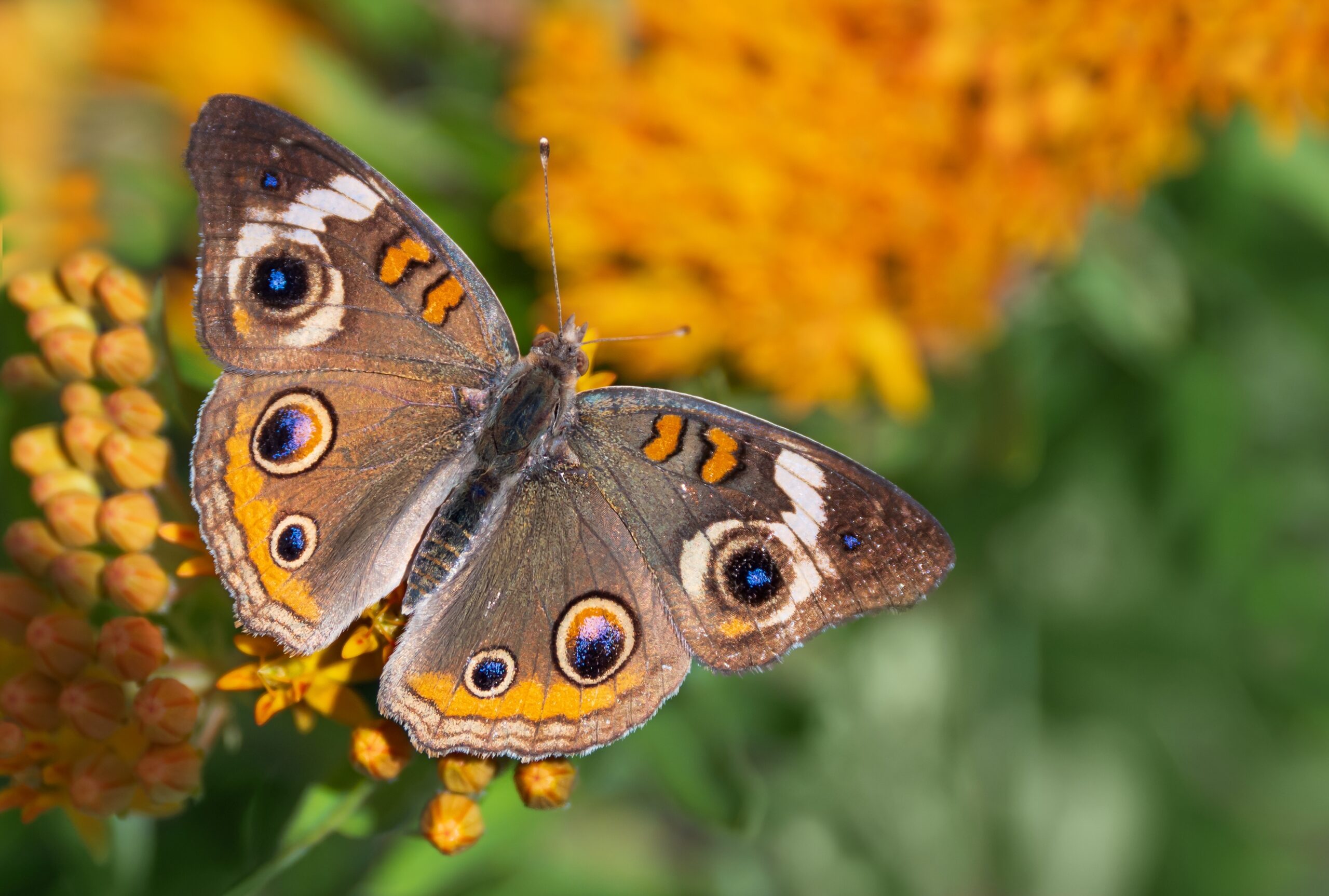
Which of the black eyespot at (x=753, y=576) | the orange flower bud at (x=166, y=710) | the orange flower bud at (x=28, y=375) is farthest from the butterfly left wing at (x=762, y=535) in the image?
the orange flower bud at (x=28, y=375)

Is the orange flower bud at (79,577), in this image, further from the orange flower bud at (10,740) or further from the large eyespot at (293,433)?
the large eyespot at (293,433)

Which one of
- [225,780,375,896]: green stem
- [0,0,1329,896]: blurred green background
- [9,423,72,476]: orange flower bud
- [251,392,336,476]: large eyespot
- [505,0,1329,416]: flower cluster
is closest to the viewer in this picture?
[225,780,375,896]: green stem

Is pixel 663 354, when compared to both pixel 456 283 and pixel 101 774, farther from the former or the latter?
pixel 101 774

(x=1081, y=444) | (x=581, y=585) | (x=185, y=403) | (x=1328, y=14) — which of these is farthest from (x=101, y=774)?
(x=1328, y=14)

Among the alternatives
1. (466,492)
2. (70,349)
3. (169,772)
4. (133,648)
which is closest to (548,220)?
(466,492)

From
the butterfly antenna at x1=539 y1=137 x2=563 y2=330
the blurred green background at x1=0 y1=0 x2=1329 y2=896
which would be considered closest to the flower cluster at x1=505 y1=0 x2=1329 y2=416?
the butterfly antenna at x1=539 y1=137 x2=563 y2=330

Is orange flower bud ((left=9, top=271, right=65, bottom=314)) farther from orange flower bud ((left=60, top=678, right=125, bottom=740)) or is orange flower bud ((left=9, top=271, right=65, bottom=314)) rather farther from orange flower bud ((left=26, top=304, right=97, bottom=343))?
orange flower bud ((left=60, top=678, right=125, bottom=740))
